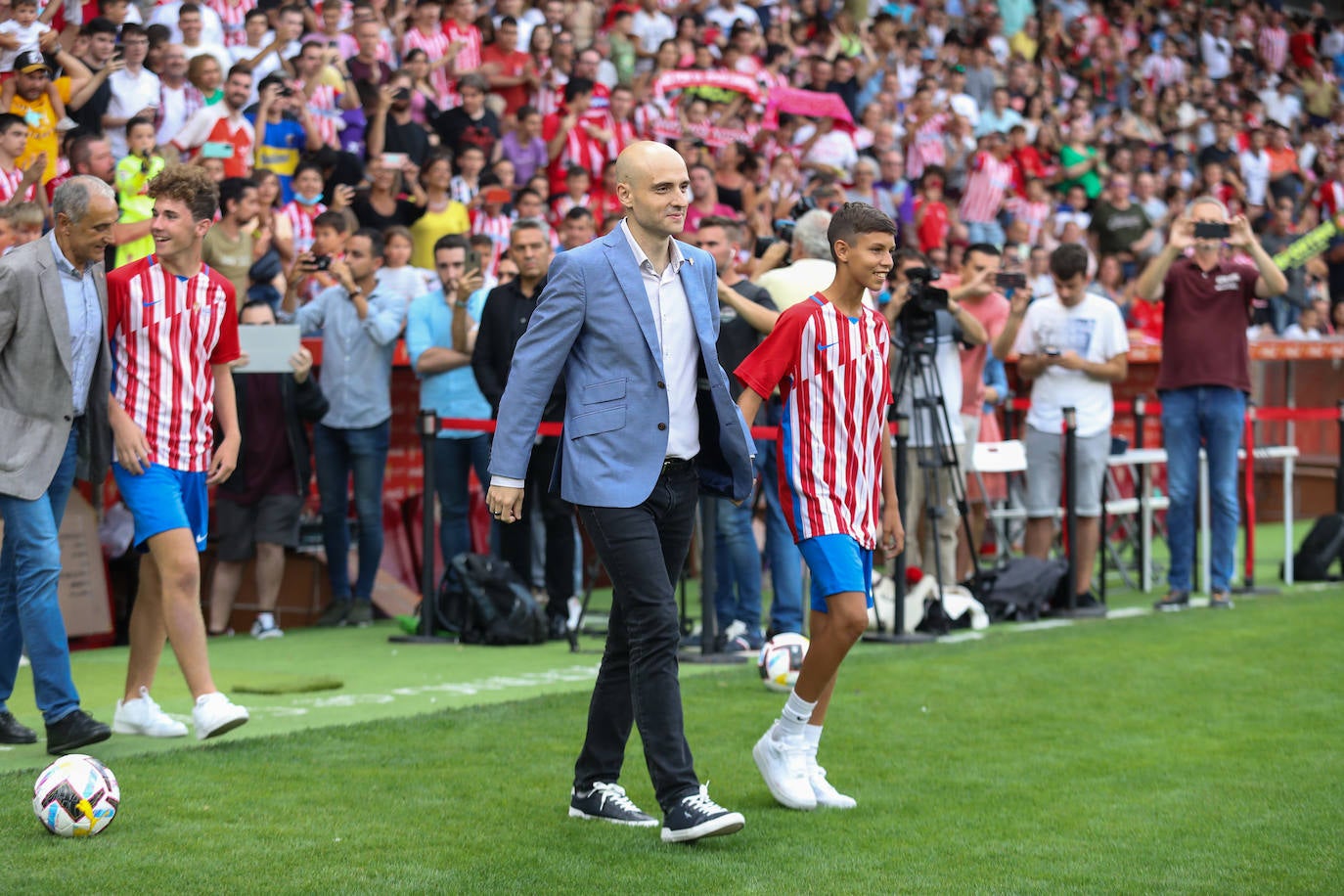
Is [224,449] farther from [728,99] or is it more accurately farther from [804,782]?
[728,99]

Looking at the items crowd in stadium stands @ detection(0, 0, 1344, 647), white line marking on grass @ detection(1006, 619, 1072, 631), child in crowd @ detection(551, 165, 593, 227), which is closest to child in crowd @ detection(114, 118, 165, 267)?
crowd in stadium stands @ detection(0, 0, 1344, 647)

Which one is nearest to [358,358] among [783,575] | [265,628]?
[265,628]

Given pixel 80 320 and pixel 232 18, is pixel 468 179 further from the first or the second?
pixel 80 320

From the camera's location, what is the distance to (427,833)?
5406 mm

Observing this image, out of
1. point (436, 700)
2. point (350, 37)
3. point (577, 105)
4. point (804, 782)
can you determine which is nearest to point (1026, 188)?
point (577, 105)

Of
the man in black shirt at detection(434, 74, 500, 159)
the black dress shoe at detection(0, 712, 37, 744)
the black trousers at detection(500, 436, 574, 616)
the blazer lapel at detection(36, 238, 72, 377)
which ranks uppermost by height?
the man in black shirt at detection(434, 74, 500, 159)

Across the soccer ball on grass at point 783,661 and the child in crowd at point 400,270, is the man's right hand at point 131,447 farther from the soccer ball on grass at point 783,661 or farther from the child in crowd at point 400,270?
the child in crowd at point 400,270

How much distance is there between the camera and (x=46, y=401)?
6.58 m

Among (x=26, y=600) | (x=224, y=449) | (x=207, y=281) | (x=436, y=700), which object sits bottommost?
(x=436, y=700)

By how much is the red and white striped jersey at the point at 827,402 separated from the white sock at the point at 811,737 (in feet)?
2.19

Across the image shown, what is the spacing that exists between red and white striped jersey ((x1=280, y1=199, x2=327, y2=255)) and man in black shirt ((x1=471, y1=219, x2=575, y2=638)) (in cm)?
317

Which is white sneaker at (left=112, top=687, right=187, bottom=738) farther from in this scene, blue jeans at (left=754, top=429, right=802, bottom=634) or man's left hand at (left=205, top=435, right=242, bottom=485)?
blue jeans at (left=754, top=429, right=802, bottom=634)

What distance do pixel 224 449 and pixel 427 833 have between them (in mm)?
2297

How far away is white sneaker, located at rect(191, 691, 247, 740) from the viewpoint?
6.62 m
